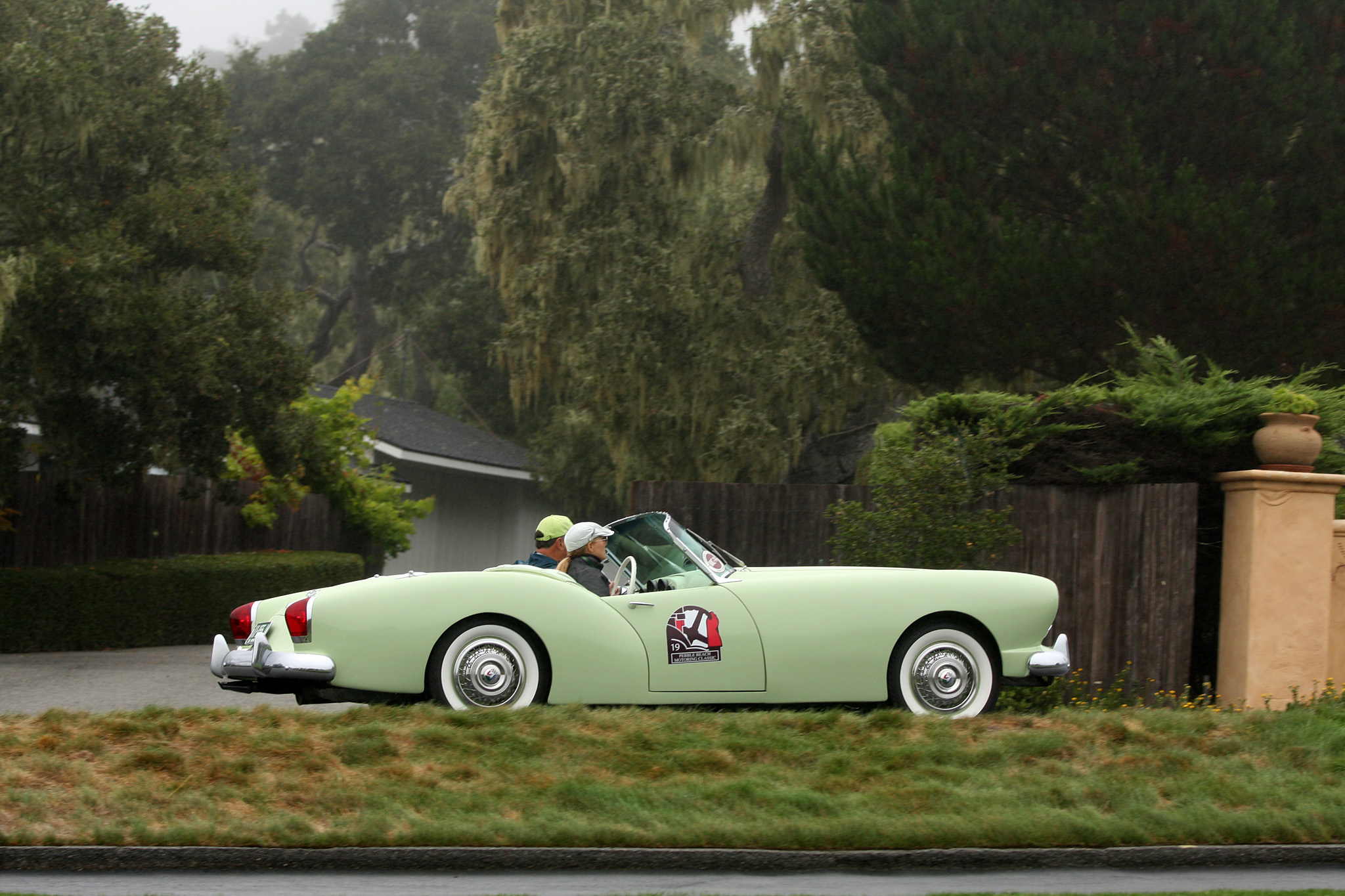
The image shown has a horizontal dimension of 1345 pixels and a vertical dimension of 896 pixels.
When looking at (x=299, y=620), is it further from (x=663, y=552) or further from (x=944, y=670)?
(x=944, y=670)

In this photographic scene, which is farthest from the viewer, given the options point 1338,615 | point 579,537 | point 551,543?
point 1338,615

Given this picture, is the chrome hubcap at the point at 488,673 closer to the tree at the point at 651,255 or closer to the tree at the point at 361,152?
the tree at the point at 651,255

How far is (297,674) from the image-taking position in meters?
7.05

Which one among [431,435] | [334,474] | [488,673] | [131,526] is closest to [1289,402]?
[488,673]

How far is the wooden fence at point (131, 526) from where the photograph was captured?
16.5 metres

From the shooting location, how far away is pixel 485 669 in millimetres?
7422

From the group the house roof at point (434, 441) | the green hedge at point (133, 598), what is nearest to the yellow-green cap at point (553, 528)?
the green hedge at point (133, 598)

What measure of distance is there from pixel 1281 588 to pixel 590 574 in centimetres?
487

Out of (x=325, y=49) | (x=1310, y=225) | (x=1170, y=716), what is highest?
(x=325, y=49)

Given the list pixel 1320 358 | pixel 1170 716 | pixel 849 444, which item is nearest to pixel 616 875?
pixel 1170 716

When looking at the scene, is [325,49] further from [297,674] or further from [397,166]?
[297,674]

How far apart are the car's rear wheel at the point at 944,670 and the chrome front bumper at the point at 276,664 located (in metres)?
A: 3.17

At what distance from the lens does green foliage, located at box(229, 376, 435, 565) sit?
18.3 m

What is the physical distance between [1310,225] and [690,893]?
14.8m
